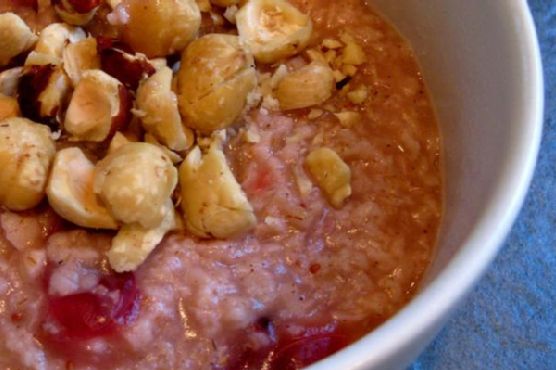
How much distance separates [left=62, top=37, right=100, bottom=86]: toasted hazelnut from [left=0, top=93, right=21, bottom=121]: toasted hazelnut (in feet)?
0.24

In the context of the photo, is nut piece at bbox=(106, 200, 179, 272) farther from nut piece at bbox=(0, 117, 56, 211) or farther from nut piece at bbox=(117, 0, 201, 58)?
nut piece at bbox=(117, 0, 201, 58)

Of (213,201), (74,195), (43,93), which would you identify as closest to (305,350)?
(213,201)

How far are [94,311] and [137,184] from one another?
14 cm

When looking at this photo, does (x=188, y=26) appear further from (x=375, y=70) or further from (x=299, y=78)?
(x=375, y=70)

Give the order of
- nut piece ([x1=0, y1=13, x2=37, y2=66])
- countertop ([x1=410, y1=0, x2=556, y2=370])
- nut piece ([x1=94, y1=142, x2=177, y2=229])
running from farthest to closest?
countertop ([x1=410, y1=0, x2=556, y2=370]), nut piece ([x1=0, y1=13, x2=37, y2=66]), nut piece ([x1=94, y1=142, x2=177, y2=229])

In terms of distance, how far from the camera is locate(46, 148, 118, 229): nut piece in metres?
0.87

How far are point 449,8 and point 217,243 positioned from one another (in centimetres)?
40

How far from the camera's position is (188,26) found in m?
0.98

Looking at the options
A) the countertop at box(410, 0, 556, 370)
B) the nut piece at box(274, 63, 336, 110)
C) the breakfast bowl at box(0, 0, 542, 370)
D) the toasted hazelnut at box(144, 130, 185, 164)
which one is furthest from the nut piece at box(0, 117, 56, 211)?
the countertop at box(410, 0, 556, 370)

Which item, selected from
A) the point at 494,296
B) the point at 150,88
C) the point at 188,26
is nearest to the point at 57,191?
the point at 150,88

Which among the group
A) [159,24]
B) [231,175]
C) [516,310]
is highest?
[159,24]

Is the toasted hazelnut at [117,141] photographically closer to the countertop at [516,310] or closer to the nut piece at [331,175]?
the nut piece at [331,175]

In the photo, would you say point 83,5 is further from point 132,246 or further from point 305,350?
point 305,350

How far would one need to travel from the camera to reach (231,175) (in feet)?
3.02
